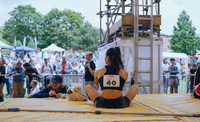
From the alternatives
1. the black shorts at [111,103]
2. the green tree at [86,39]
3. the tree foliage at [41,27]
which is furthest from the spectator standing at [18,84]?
the tree foliage at [41,27]

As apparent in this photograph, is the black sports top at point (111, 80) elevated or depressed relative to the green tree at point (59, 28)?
depressed

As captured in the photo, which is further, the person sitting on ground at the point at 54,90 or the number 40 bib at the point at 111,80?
the person sitting on ground at the point at 54,90

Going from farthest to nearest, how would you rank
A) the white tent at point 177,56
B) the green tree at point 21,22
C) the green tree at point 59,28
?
the green tree at point 59,28 → the green tree at point 21,22 → the white tent at point 177,56

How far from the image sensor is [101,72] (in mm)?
3998

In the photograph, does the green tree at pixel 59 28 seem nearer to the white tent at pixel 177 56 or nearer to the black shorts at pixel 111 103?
the white tent at pixel 177 56

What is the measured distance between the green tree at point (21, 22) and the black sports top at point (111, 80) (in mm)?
50274

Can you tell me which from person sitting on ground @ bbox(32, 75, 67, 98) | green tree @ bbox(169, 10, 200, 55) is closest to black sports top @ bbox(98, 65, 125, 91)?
person sitting on ground @ bbox(32, 75, 67, 98)

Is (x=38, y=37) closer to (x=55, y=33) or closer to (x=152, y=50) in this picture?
(x=55, y=33)

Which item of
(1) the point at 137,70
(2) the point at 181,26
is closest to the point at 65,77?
(1) the point at 137,70

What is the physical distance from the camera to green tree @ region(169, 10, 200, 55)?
146 feet

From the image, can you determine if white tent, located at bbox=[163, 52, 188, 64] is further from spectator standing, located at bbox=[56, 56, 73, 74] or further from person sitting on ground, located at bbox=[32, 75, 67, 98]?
person sitting on ground, located at bbox=[32, 75, 67, 98]

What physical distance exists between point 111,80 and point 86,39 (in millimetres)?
43649

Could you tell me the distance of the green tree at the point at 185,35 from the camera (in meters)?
44.5

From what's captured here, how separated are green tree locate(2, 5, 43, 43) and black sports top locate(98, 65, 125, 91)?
165 ft
